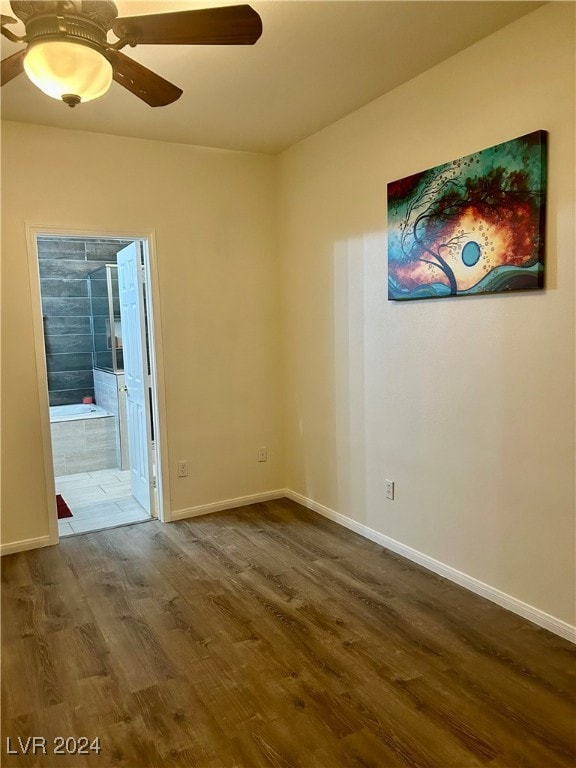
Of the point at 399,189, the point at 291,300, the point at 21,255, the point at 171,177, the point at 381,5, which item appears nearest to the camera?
the point at 381,5

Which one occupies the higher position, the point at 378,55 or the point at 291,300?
the point at 378,55

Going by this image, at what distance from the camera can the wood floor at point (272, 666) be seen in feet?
6.01

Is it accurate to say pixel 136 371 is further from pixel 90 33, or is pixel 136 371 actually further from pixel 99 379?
pixel 90 33

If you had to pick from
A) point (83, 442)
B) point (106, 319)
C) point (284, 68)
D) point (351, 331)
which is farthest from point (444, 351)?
point (106, 319)

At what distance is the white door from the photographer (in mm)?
3939

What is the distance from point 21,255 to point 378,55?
7.61ft

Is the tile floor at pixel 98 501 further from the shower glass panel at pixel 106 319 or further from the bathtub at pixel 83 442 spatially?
the shower glass panel at pixel 106 319

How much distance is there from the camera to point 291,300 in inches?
163

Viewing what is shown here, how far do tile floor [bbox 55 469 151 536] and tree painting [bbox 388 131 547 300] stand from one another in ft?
8.38

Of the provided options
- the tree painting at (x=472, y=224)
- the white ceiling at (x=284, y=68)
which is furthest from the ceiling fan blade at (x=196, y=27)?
the tree painting at (x=472, y=224)

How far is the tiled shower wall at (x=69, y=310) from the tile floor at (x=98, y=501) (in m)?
1.39

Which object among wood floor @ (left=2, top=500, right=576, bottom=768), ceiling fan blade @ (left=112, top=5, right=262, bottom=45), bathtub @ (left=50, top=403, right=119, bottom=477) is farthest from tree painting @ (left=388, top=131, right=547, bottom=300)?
bathtub @ (left=50, top=403, right=119, bottom=477)

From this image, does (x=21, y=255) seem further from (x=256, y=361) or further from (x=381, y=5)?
(x=381, y=5)

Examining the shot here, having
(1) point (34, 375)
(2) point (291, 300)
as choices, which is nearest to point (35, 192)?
(1) point (34, 375)
